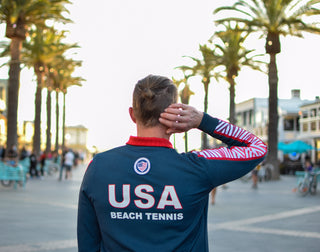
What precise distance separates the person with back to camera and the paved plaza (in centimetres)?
490

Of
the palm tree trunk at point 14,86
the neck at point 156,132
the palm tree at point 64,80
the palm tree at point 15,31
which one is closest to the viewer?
the neck at point 156,132

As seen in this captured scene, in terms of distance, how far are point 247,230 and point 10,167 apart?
474 inches

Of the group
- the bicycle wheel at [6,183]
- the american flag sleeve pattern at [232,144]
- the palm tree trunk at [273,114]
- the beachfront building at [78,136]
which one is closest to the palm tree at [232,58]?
the palm tree trunk at [273,114]

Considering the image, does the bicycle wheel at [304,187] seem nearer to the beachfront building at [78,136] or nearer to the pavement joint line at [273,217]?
the pavement joint line at [273,217]

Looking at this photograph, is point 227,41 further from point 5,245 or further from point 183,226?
point 183,226

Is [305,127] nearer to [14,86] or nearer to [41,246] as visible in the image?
[14,86]

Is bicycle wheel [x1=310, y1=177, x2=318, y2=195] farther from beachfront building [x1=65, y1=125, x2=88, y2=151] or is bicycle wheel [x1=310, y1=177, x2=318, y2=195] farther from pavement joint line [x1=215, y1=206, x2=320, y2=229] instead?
beachfront building [x1=65, y1=125, x2=88, y2=151]

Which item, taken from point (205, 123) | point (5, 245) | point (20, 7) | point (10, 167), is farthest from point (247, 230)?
point (20, 7)

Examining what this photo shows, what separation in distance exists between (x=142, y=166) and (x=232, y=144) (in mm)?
440

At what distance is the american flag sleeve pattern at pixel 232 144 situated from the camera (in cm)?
204

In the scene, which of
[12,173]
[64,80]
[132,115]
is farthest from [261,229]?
[64,80]

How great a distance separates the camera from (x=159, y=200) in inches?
77.0

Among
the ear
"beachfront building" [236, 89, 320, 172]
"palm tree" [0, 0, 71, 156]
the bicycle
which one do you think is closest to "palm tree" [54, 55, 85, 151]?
"palm tree" [0, 0, 71, 156]

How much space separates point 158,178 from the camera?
1.96 metres
